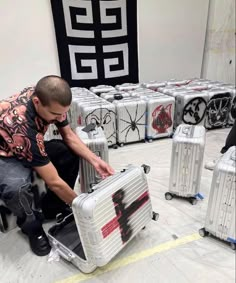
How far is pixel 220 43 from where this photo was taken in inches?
143

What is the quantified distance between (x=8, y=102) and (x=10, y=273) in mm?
837

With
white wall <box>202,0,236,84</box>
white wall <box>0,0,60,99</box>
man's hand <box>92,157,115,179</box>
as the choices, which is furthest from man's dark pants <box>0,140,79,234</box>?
white wall <box>202,0,236,84</box>

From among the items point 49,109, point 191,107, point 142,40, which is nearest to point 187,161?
point 49,109

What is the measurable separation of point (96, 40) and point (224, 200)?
2.41 m

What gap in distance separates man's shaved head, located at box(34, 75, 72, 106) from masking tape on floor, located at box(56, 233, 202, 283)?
807 mm

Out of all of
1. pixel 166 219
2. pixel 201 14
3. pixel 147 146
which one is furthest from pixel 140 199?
pixel 201 14

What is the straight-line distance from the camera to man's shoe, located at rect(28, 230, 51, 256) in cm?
131

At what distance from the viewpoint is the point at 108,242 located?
1.13 meters

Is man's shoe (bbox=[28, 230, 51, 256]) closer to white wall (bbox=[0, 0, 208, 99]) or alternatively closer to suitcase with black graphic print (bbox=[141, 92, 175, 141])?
suitcase with black graphic print (bbox=[141, 92, 175, 141])

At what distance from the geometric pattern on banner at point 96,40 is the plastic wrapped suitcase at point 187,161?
178 centimetres

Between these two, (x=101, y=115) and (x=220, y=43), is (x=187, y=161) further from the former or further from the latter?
(x=220, y=43)

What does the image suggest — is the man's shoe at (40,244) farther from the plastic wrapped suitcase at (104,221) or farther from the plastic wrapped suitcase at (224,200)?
the plastic wrapped suitcase at (224,200)

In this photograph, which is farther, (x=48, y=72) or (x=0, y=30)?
(x=48, y=72)

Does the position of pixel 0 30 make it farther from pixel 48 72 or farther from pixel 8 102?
pixel 8 102
